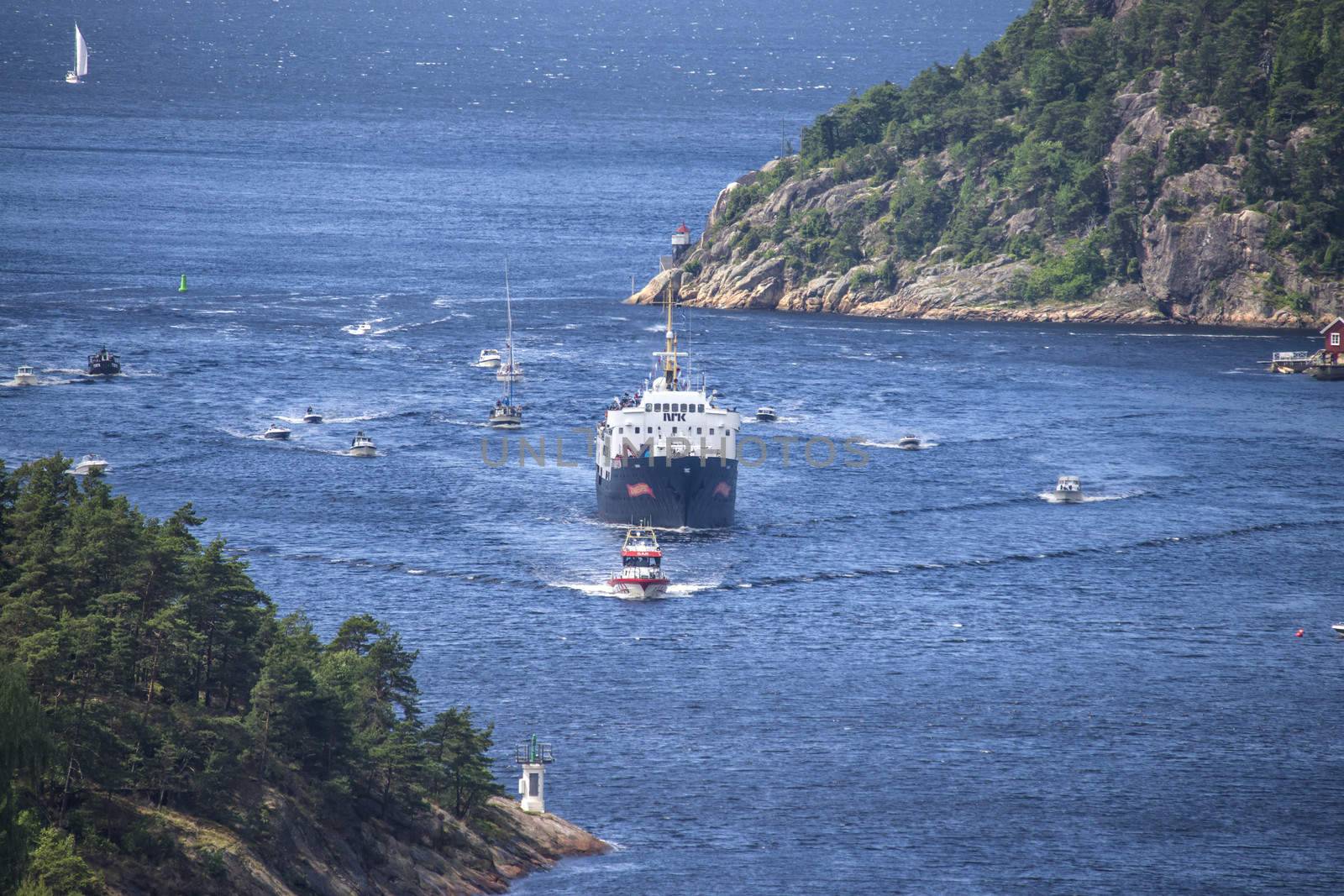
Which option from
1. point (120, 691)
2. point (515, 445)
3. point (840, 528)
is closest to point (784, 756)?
point (120, 691)

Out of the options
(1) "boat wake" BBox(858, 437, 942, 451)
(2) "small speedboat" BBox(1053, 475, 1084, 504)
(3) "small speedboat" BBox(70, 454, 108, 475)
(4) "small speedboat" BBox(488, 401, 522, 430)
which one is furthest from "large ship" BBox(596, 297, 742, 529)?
(3) "small speedboat" BBox(70, 454, 108, 475)

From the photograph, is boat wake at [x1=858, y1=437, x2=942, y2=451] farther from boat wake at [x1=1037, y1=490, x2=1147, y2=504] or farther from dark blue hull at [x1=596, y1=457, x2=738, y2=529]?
dark blue hull at [x1=596, y1=457, x2=738, y2=529]

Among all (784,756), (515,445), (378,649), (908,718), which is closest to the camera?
(378,649)

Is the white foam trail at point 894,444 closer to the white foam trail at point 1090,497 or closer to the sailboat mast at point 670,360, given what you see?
the white foam trail at point 1090,497

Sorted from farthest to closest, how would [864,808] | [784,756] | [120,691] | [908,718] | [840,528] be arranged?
[840,528] → [908,718] → [784,756] → [864,808] → [120,691]

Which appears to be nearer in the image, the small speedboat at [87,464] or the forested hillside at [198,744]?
the forested hillside at [198,744]

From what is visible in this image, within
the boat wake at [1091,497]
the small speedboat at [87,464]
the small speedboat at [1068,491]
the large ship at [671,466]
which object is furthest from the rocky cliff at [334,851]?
the small speedboat at [87,464]

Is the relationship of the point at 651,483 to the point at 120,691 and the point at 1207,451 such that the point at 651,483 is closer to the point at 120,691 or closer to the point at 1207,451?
the point at 1207,451

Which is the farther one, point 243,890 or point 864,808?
point 864,808
